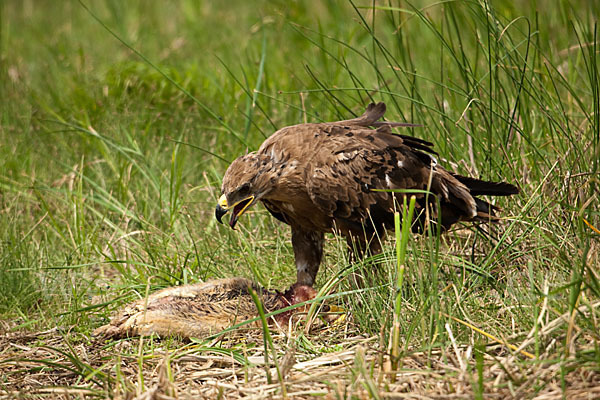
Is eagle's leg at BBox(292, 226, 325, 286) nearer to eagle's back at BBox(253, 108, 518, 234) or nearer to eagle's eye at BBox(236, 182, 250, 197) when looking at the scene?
eagle's back at BBox(253, 108, 518, 234)

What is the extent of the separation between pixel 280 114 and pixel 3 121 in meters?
2.36

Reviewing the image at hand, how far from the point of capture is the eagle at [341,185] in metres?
3.61

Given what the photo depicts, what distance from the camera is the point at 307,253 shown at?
391 cm

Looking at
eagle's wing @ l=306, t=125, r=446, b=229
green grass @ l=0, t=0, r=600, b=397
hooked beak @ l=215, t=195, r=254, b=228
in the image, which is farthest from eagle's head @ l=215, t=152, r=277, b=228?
green grass @ l=0, t=0, r=600, b=397

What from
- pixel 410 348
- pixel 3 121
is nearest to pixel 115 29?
pixel 3 121

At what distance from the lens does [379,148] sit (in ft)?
12.3

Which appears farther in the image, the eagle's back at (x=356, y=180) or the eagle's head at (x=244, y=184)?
the eagle's back at (x=356, y=180)

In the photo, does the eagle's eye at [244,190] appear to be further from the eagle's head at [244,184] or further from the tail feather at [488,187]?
the tail feather at [488,187]

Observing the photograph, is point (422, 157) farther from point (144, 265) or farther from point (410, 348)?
point (144, 265)

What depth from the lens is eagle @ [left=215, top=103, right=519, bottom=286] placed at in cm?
361

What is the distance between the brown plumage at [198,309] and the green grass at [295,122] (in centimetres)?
28

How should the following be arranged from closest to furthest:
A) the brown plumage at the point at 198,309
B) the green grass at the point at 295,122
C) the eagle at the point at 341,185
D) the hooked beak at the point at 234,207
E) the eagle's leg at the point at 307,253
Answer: the green grass at the point at 295,122 → the brown plumage at the point at 198,309 → the hooked beak at the point at 234,207 → the eagle at the point at 341,185 → the eagle's leg at the point at 307,253

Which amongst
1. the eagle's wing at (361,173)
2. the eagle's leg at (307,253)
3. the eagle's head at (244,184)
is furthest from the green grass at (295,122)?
the eagle's head at (244,184)

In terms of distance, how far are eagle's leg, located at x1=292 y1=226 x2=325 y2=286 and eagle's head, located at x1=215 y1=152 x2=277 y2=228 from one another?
403 mm
